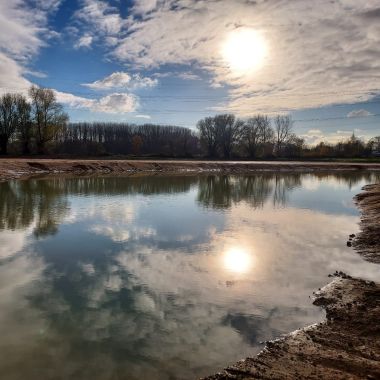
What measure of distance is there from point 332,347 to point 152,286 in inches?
156

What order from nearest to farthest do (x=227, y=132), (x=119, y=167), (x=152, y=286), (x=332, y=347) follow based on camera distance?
(x=332, y=347) → (x=152, y=286) → (x=119, y=167) → (x=227, y=132)

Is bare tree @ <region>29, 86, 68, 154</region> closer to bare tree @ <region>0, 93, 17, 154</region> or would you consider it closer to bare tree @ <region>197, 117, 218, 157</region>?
bare tree @ <region>0, 93, 17, 154</region>

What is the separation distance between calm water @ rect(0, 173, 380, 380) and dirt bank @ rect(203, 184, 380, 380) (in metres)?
0.32

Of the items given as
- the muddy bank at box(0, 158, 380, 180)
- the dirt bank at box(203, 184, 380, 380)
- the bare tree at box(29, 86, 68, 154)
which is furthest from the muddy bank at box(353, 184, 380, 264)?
the bare tree at box(29, 86, 68, 154)

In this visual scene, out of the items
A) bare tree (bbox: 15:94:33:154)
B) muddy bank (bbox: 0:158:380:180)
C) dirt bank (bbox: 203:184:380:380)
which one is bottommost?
dirt bank (bbox: 203:184:380:380)

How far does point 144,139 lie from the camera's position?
116062 mm

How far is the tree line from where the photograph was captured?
230ft

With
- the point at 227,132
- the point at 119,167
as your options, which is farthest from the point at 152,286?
the point at 227,132

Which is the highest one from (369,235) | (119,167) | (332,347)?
(119,167)

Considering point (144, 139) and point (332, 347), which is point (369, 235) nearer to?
point (332, 347)

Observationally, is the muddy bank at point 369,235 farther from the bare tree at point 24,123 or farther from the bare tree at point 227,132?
the bare tree at point 227,132

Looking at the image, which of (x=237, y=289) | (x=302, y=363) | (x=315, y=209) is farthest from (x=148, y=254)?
(x=315, y=209)

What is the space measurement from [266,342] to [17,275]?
600cm

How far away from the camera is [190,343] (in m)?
6.00
